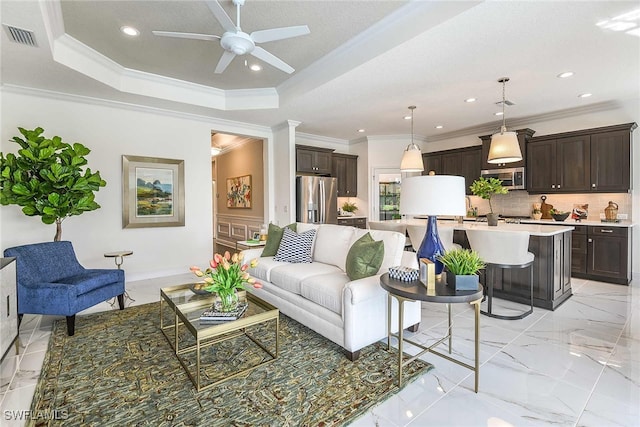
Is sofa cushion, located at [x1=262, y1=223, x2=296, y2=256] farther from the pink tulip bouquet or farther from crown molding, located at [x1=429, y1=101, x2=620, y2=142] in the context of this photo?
crown molding, located at [x1=429, y1=101, x2=620, y2=142]

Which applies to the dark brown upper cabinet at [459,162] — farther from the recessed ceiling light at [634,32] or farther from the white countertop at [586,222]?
the recessed ceiling light at [634,32]

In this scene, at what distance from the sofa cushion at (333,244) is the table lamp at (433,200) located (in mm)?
1062

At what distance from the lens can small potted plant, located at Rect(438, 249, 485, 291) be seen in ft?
6.53

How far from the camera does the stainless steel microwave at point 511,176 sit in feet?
18.3

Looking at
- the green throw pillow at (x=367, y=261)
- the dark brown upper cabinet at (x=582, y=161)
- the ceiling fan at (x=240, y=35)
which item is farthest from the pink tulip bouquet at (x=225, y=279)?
the dark brown upper cabinet at (x=582, y=161)

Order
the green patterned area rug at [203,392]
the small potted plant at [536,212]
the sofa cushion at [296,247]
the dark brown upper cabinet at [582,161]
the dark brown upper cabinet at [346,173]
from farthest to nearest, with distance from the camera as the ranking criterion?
the dark brown upper cabinet at [346,173], the small potted plant at [536,212], the dark brown upper cabinet at [582,161], the sofa cushion at [296,247], the green patterned area rug at [203,392]

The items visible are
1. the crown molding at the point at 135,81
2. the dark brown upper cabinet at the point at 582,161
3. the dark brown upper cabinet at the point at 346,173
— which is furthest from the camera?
the dark brown upper cabinet at the point at 346,173

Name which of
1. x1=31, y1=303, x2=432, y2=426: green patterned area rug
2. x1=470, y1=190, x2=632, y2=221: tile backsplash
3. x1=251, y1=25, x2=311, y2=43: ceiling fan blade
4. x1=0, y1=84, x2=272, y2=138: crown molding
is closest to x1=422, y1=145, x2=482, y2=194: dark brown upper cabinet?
x1=470, y1=190, x2=632, y2=221: tile backsplash

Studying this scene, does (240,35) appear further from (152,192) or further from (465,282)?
(152,192)

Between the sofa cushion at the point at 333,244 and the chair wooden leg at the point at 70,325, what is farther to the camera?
the sofa cushion at the point at 333,244

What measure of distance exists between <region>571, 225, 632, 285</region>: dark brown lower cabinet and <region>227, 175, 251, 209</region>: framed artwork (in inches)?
255

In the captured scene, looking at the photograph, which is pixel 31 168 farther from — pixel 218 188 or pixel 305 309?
pixel 218 188

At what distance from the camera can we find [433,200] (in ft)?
7.20

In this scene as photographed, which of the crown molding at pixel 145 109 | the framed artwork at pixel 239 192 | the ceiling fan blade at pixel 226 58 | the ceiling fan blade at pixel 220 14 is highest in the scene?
the crown molding at pixel 145 109
